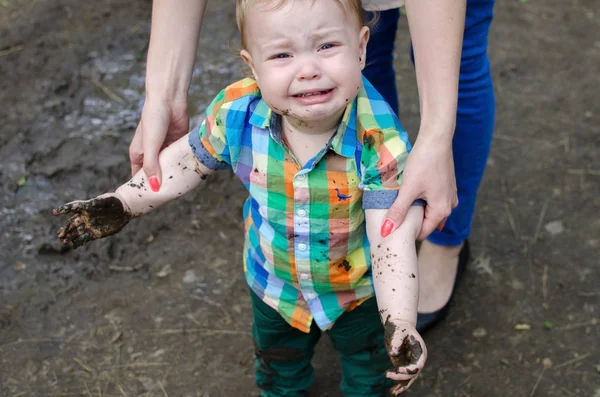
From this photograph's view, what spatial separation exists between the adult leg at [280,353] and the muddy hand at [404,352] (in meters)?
0.48

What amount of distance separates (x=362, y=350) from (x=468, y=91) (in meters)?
0.75

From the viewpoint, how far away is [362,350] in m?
1.87

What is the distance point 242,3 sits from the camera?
1.47m

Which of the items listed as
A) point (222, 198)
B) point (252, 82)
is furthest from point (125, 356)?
point (252, 82)

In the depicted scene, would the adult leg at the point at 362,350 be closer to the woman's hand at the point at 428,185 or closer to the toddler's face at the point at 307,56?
the woman's hand at the point at 428,185

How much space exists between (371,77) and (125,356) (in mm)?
Result: 1135

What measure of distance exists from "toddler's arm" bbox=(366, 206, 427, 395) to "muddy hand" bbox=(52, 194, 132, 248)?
0.58 m

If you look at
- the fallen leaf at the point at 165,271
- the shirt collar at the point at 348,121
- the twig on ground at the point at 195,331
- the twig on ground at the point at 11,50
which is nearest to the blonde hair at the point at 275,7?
the shirt collar at the point at 348,121

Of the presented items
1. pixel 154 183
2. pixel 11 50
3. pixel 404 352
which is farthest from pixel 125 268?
pixel 11 50

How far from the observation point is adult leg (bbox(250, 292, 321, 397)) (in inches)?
72.7

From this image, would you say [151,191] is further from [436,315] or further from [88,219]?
[436,315]

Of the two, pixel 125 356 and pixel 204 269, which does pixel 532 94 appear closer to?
pixel 204 269

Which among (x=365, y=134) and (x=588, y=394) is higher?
(x=365, y=134)

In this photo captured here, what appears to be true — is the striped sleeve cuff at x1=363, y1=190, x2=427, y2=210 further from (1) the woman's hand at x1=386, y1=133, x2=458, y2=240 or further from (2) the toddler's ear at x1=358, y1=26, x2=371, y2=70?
(2) the toddler's ear at x1=358, y1=26, x2=371, y2=70
